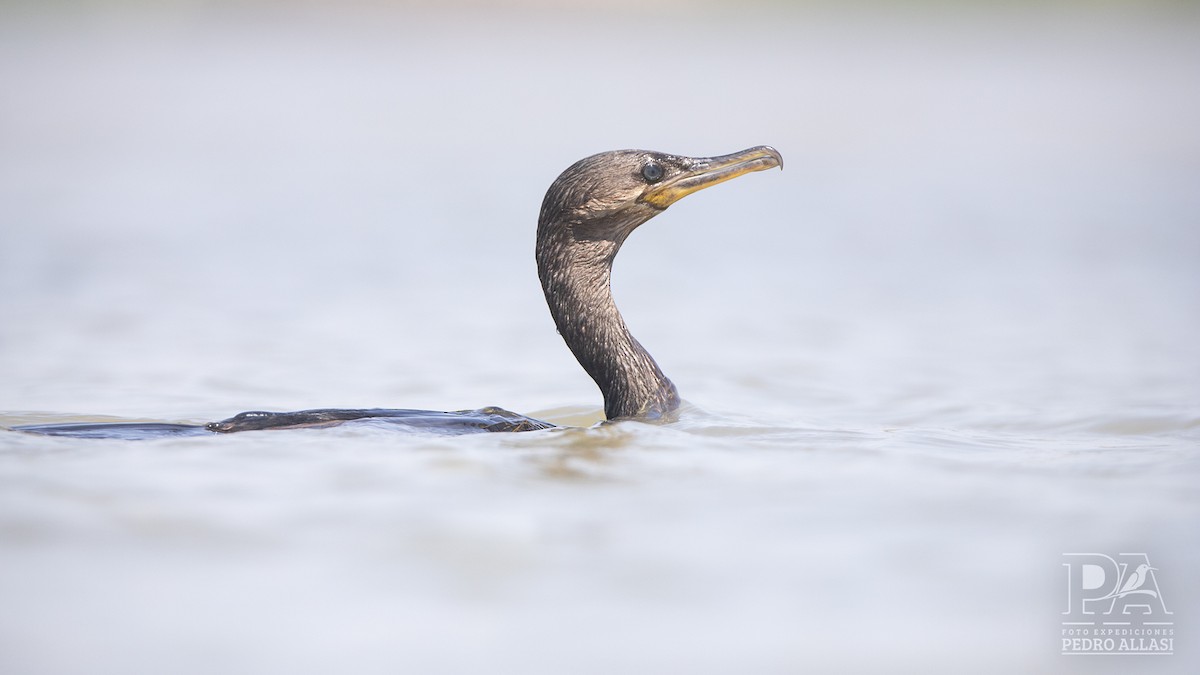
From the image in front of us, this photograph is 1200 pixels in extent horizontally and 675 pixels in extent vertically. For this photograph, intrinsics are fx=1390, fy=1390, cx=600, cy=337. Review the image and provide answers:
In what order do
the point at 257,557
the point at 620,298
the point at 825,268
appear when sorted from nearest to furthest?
the point at 257,557 < the point at 620,298 < the point at 825,268

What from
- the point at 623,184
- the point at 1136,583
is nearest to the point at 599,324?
the point at 623,184

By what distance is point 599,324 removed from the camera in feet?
17.2

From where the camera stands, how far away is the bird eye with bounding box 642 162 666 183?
5090mm

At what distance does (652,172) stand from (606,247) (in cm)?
34

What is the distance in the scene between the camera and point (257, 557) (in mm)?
3264

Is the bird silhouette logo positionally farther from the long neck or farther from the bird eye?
the bird eye

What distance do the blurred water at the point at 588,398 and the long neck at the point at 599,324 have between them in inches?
11.8

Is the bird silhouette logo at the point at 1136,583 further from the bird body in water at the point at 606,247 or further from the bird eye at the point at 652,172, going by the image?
the bird eye at the point at 652,172

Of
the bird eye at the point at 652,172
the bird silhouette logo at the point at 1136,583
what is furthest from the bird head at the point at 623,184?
the bird silhouette logo at the point at 1136,583

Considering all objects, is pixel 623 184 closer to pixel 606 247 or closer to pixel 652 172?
pixel 652 172

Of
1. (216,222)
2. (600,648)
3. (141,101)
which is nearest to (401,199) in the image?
(216,222)

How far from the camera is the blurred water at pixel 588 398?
3000 millimetres

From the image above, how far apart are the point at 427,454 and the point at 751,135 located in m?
14.2

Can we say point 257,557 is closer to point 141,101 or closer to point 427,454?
point 427,454
